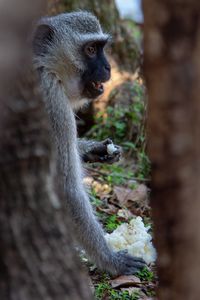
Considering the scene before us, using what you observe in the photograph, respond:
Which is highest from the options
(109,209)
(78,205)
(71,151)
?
(71,151)

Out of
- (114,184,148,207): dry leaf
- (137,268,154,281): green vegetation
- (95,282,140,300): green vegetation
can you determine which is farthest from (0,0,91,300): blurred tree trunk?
(114,184,148,207): dry leaf

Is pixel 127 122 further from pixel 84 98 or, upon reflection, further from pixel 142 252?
pixel 142 252

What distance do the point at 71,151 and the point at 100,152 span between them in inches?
41.1

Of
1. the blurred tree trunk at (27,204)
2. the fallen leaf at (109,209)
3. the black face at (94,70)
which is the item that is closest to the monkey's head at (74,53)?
the black face at (94,70)

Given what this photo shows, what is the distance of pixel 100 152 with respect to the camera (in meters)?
7.41

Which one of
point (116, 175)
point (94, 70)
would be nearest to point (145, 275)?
point (94, 70)

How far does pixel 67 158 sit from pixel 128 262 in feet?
3.04

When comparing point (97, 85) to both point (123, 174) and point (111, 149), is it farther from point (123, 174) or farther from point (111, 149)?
point (123, 174)

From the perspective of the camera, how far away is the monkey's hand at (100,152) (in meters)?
7.29

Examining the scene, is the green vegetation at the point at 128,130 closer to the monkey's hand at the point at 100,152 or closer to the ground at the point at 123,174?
the ground at the point at 123,174

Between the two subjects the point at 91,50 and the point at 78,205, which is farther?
the point at 91,50

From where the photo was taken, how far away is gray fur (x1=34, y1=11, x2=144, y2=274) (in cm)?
633

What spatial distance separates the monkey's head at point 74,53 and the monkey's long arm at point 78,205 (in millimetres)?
390

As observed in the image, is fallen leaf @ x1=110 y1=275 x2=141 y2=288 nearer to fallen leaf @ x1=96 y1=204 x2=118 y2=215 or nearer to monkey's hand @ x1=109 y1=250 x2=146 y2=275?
monkey's hand @ x1=109 y1=250 x2=146 y2=275
